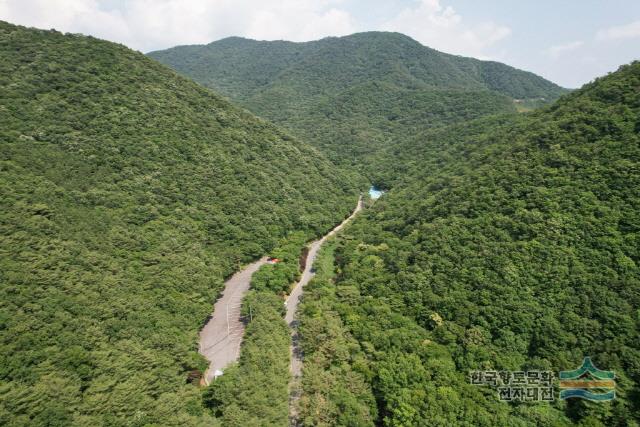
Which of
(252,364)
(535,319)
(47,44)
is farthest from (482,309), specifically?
(47,44)

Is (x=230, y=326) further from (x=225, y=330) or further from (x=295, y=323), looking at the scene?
(x=295, y=323)

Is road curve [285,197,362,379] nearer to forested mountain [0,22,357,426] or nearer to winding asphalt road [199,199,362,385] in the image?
winding asphalt road [199,199,362,385]

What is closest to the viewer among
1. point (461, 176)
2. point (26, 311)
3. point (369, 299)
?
point (26, 311)

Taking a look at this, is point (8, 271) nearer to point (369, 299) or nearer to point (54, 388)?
point (54, 388)

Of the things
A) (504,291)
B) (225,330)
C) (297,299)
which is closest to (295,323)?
(297,299)

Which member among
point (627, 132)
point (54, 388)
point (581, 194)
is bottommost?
point (54, 388)

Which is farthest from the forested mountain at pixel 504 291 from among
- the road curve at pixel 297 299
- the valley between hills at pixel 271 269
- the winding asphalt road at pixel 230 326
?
the winding asphalt road at pixel 230 326

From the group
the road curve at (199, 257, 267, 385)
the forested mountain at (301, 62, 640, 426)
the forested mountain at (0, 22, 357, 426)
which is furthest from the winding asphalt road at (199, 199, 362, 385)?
the forested mountain at (301, 62, 640, 426)
